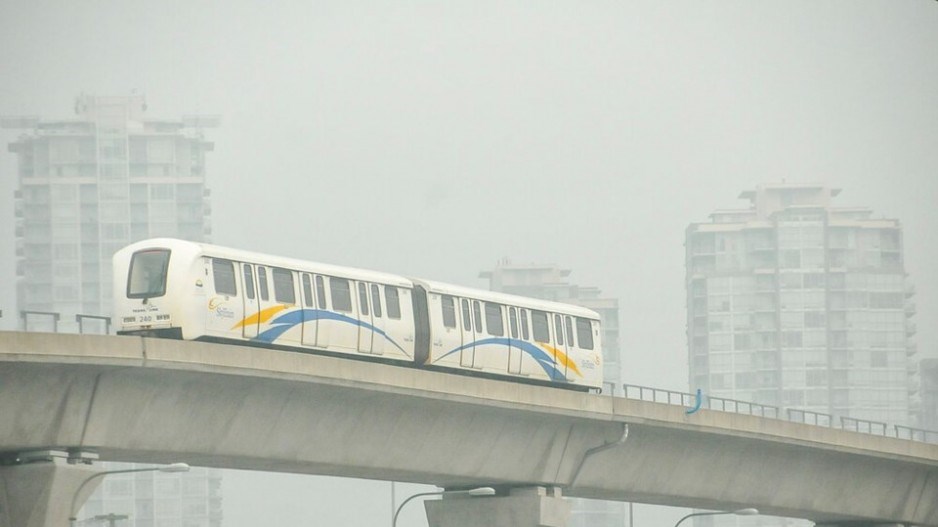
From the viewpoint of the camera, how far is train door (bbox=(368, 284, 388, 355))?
170 ft

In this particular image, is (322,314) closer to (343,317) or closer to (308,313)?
(308,313)

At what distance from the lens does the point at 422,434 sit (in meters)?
51.9

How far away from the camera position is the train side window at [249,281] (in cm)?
4762

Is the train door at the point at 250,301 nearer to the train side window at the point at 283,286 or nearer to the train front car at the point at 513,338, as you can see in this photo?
the train side window at the point at 283,286

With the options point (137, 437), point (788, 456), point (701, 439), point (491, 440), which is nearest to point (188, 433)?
point (137, 437)

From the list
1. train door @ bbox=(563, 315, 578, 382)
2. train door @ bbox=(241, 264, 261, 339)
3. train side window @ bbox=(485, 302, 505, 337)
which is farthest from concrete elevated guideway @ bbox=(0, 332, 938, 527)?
train door @ bbox=(563, 315, 578, 382)

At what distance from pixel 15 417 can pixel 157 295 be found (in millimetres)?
6899

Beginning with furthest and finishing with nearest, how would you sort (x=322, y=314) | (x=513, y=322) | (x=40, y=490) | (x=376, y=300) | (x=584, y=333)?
1. (x=584, y=333)
2. (x=513, y=322)
3. (x=376, y=300)
4. (x=322, y=314)
5. (x=40, y=490)

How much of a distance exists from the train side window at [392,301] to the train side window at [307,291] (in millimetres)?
3437

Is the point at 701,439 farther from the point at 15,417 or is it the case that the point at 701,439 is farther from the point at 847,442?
the point at 15,417

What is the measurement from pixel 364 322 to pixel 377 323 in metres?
0.63

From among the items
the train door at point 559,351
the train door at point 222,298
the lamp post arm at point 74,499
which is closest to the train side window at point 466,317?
the train door at point 559,351

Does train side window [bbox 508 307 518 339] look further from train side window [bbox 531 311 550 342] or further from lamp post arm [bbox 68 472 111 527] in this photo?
lamp post arm [bbox 68 472 111 527]

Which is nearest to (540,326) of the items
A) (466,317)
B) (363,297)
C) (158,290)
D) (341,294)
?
(466,317)
